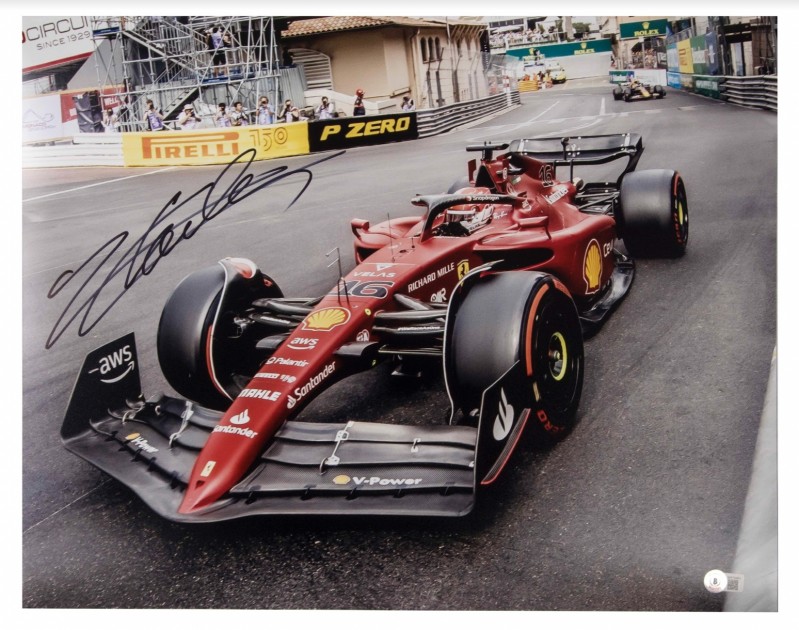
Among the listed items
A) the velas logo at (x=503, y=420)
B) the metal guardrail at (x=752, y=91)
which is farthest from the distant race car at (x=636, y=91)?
the velas logo at (x=503, y=420)

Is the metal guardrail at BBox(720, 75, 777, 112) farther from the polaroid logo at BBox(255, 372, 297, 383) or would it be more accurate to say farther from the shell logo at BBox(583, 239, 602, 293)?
the polaroid logo at BBox(255, 372, 297, 383)

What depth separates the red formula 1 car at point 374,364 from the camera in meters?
2.52

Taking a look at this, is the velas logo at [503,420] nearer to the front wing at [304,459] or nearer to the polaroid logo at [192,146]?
the front wing at [304,459]

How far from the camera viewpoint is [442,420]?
337 cm

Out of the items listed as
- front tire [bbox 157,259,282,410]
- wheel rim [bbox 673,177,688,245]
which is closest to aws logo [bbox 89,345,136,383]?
front tire [bbox 157,259,282,410]

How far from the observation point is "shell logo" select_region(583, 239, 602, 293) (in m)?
4.03

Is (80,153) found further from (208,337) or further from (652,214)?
(652,214)

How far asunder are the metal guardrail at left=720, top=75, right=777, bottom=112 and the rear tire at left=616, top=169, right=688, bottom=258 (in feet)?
2.16

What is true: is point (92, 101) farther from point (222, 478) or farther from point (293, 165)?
point (222, 478)

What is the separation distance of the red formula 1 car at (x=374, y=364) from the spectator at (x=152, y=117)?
1.39 metres

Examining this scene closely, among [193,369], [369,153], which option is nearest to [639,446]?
[193,369]

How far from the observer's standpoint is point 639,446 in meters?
2.99

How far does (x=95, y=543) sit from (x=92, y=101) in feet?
9.42

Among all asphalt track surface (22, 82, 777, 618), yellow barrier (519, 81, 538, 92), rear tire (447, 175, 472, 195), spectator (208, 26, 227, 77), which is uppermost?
spectator (208, 26, 227, 77)
